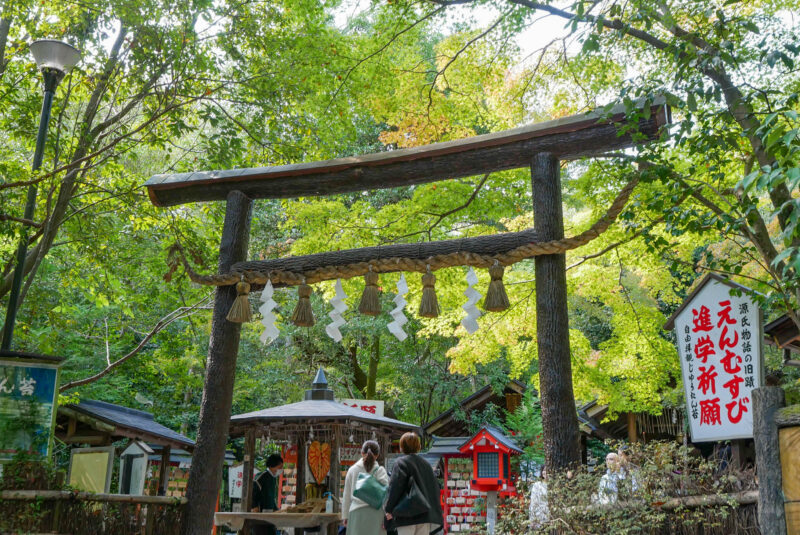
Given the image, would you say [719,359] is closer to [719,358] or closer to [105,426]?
[719,358]

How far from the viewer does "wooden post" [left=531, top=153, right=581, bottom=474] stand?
5.14 m

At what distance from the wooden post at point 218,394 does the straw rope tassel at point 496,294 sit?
264 cm

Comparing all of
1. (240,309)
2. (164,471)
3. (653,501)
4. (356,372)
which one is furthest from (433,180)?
(356,372)

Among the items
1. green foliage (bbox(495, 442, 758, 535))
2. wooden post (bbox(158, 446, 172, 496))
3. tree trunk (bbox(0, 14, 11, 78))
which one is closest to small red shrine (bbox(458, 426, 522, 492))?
wooden post (bbox(158, 446, 172, 496))

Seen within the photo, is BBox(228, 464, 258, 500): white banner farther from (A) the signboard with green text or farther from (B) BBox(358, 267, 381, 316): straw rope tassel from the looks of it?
(B) BBox(358, 267, 381, 316): straw rope tassel

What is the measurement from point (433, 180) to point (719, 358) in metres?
3.03

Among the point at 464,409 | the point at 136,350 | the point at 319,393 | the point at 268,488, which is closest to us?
the point at 268,488

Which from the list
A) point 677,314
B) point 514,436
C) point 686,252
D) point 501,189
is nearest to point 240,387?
point 514,436

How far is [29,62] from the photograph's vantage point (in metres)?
8.97

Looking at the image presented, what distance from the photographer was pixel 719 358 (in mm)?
5750

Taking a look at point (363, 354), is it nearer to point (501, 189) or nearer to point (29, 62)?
point (501, 189)

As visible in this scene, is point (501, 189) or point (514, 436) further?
point (514, 436)

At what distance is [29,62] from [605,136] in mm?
7798

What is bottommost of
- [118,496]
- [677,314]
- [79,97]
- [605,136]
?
[118,496]
